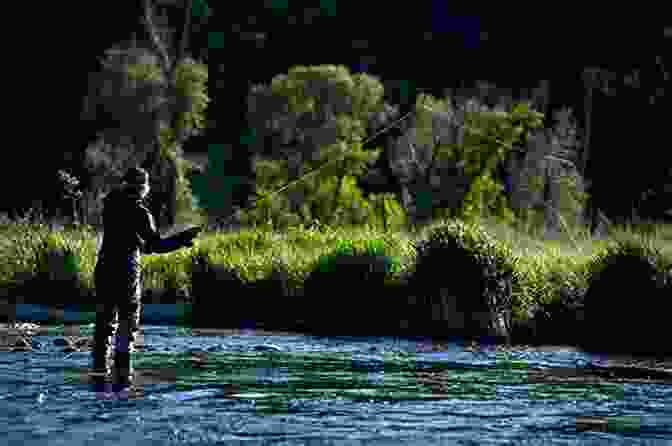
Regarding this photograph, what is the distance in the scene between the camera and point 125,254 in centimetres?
1146

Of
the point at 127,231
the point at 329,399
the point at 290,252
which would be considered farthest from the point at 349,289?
the point at 329,399

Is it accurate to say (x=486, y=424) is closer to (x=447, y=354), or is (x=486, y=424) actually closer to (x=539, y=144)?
(x=447, y=354)

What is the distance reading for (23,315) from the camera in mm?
18688

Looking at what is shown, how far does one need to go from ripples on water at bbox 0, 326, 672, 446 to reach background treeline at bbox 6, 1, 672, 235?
73.9 ft

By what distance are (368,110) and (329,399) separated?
1330 inches

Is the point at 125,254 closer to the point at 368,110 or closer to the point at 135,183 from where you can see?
the point at 135,183

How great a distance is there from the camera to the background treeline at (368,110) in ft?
139

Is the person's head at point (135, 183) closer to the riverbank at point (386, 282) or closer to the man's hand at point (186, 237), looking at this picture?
the man's hand at point (186, 237)

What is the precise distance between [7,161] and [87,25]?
7074mm

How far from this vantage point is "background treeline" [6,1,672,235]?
42.4 m

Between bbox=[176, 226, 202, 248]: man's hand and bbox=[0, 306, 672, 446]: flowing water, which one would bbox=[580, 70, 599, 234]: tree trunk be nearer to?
bbox=[0, 306, 672, 446]: flowing water

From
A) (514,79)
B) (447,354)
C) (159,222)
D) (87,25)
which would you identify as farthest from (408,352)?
(514,79)

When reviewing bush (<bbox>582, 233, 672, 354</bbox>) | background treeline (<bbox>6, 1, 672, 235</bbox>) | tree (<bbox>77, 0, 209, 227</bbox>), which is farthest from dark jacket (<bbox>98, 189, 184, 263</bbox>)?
tree (<bbox>77, 0, 209, 227</bbox>)

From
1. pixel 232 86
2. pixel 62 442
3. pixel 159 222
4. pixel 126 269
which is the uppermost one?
pixel 232 86
